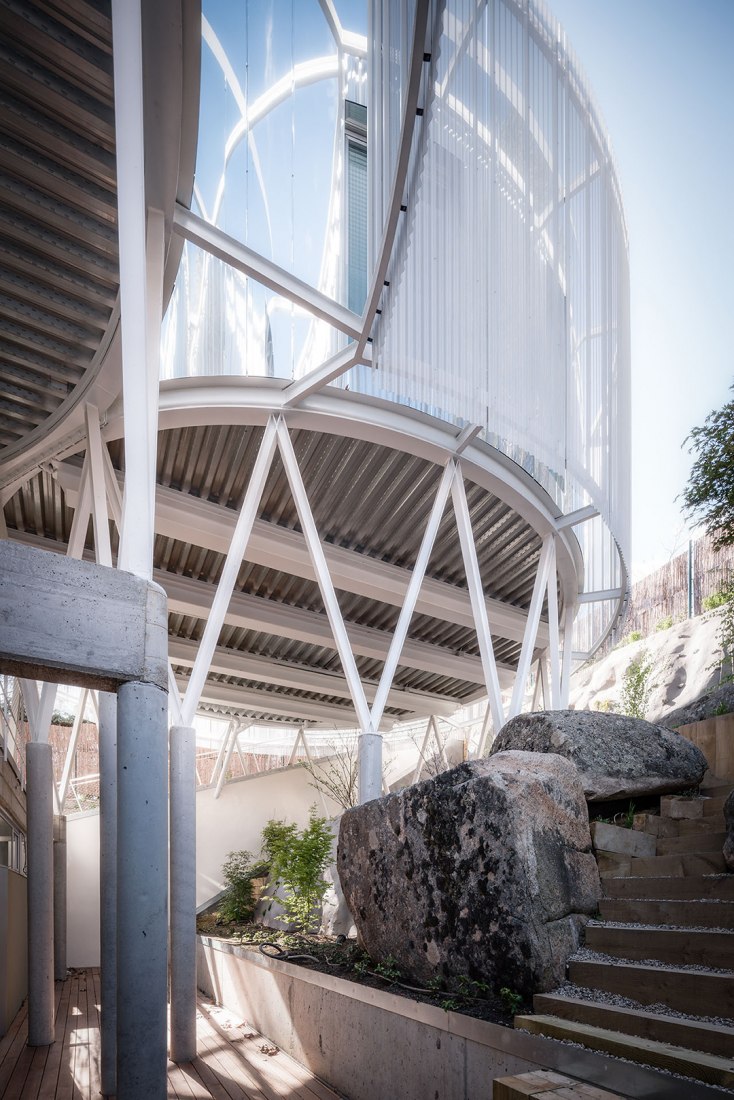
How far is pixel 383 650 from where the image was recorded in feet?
76.6

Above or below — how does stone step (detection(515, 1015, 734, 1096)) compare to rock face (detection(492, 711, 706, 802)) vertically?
below

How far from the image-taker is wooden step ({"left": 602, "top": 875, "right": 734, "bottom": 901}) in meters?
5.81

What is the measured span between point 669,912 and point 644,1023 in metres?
1.41

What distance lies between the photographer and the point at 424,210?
32.7 feet

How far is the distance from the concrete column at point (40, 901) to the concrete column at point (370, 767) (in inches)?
188

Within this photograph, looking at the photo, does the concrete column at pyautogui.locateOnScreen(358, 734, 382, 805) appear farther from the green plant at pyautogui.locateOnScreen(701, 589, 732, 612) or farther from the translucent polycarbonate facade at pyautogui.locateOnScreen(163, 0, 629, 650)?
the green plant at pyautogui.locateOnScreen(701, 589, 732, 612)

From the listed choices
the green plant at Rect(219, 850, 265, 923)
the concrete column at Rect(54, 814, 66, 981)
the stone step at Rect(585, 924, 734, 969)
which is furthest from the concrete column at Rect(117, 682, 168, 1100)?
the concrete column at Rect(54, 814, 66, 981)

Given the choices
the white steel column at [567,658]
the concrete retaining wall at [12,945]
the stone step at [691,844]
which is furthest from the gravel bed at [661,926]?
the white steel column at [567,658]

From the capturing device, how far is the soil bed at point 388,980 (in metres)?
5.83

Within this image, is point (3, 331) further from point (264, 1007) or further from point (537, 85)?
point (264, 1007)

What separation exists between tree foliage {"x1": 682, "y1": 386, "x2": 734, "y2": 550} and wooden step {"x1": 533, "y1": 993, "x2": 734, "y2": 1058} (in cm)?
708

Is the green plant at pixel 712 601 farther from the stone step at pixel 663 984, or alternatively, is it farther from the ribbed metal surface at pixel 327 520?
the stone step at pixel 663 984

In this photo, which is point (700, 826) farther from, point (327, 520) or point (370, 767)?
point (327, 520)

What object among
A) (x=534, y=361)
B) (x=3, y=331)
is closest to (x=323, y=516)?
(x=534, y=361)
